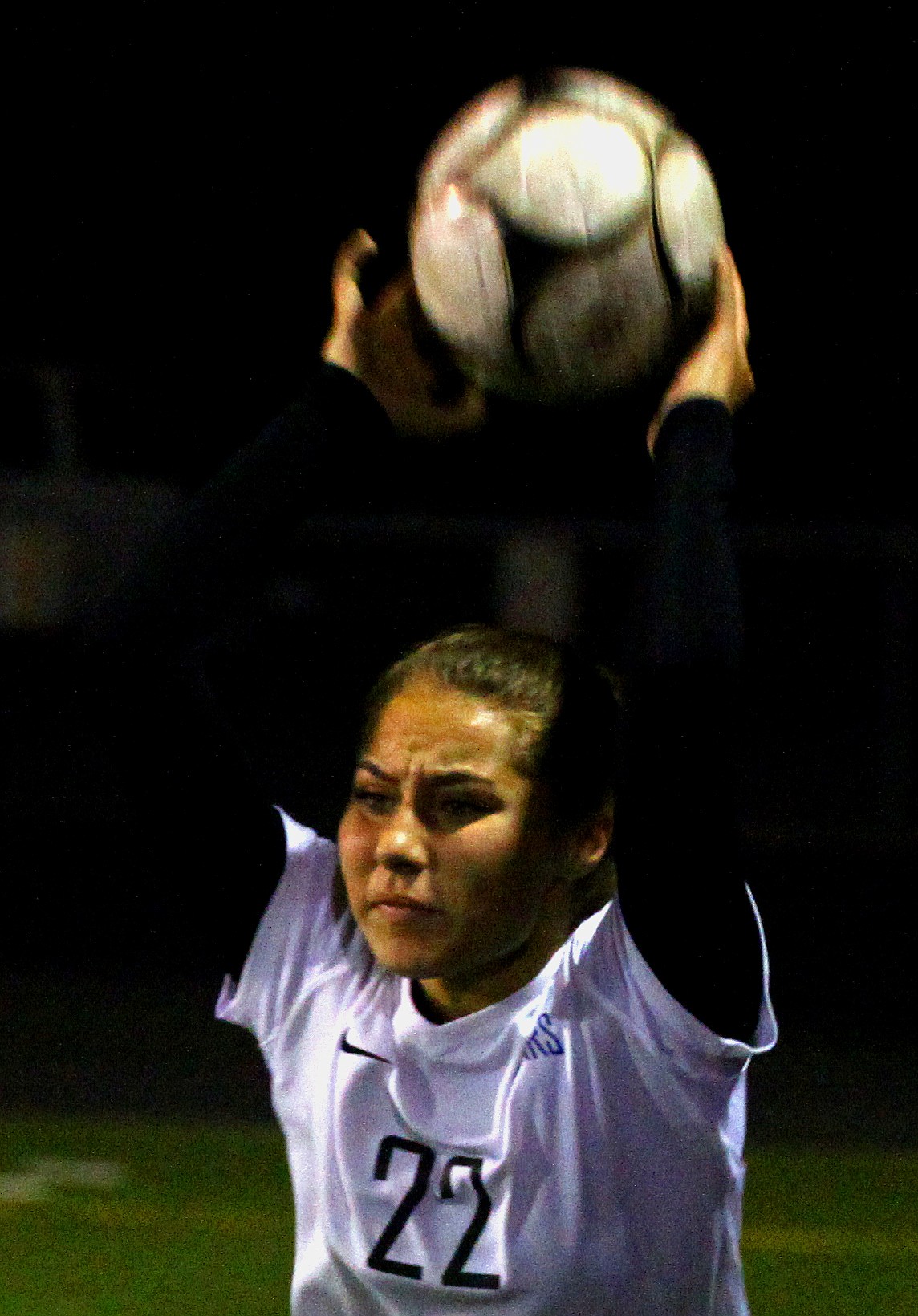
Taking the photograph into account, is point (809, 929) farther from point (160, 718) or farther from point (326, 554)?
point (160, 718)

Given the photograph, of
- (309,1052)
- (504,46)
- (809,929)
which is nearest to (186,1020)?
(809,929)

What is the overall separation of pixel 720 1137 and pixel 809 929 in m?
6.10

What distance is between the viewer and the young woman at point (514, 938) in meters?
2.01

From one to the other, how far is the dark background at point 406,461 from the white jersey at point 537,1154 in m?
0.30

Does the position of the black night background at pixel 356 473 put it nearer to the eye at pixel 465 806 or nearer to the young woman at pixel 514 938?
the young woman at pixel 514 938

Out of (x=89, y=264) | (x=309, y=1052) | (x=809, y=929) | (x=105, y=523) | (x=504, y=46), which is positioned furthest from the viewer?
(x=89, y=264)

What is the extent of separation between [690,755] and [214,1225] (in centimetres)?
375

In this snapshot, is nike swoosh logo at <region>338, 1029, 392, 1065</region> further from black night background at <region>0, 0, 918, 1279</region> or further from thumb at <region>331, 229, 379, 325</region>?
thumb at <region>331, 229, 379, 325</region>

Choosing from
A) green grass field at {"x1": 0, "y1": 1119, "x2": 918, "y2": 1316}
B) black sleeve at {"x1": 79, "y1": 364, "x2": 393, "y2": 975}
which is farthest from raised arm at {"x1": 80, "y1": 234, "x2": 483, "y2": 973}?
green grass field at {"x1": 0, "y1": 1119, "x2": 918, "y2": 1316}

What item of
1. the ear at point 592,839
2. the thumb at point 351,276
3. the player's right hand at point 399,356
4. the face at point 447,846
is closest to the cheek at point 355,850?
the face at point 447,846

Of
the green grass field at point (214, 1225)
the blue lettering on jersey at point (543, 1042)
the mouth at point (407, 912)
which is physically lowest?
the green grass field at point (214, 1225)

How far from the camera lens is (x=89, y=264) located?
14.5 meters

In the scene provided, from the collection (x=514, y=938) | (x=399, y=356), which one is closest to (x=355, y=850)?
(x=514, y=938)

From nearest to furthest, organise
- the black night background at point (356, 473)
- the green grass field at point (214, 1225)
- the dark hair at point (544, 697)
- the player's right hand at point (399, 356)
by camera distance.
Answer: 1. the dark hair at point (544, 697)
2. the player's right hand at point (399, 356)
3. the green grass field at point (214, 1225)
4. the black night background at point (356, 473)
